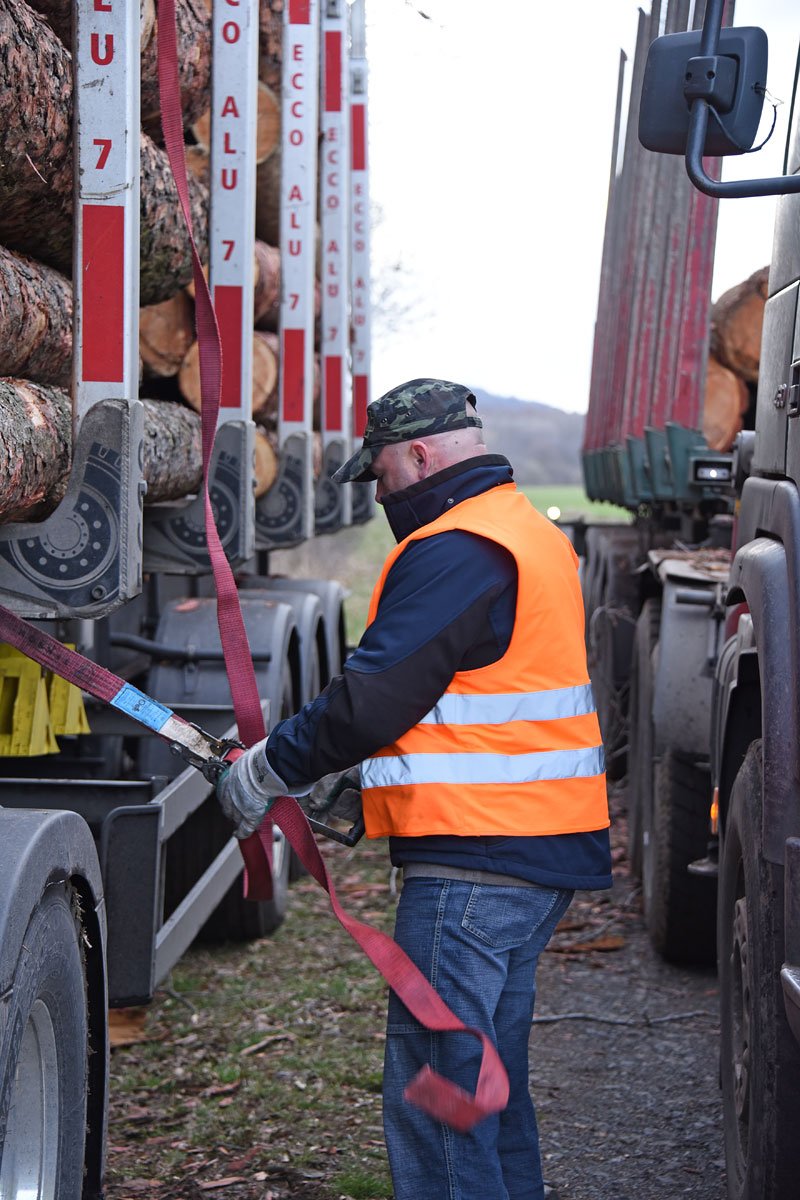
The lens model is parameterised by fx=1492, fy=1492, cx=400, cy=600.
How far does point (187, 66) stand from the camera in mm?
4930

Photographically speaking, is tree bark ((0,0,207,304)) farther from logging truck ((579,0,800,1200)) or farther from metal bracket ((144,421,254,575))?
logging truck ((579,0,800,1200))

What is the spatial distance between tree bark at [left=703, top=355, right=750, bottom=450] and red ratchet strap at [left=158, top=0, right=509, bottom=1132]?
16.4ft

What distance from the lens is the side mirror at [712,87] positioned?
2.59m

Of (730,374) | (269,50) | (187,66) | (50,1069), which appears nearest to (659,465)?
(730,374)

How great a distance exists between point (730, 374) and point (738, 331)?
11.9 inches

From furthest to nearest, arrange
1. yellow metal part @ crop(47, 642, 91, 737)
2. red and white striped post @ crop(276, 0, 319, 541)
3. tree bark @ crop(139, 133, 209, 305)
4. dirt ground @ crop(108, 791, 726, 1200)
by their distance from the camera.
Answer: red and white striped post @ crop(276, 0, 319, 541) < tree bark @ crop(139, 133, 209, 305) < yellow metal part @ crop(47, 642, 91, 737) < dirt ground @ crop(108, 791, 726, 1200)

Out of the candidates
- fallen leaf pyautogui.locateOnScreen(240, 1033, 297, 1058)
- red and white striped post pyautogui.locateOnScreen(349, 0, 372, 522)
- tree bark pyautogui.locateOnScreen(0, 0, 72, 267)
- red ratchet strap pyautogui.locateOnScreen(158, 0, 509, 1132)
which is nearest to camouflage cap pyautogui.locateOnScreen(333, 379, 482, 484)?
red ratchet strap pyautogui.locateOnScreen(158, 0, 509, 1132)

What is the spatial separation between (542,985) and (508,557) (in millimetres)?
3300

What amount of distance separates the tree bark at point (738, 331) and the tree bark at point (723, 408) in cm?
9

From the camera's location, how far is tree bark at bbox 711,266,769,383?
7.78 metres

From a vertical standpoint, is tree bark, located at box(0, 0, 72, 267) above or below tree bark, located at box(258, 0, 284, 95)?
below

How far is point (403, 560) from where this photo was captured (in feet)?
9.68

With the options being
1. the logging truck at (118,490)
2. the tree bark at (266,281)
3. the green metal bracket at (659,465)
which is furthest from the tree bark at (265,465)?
the green metal bracket at (659,465)

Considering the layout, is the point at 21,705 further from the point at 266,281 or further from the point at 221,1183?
the point at 266,281
